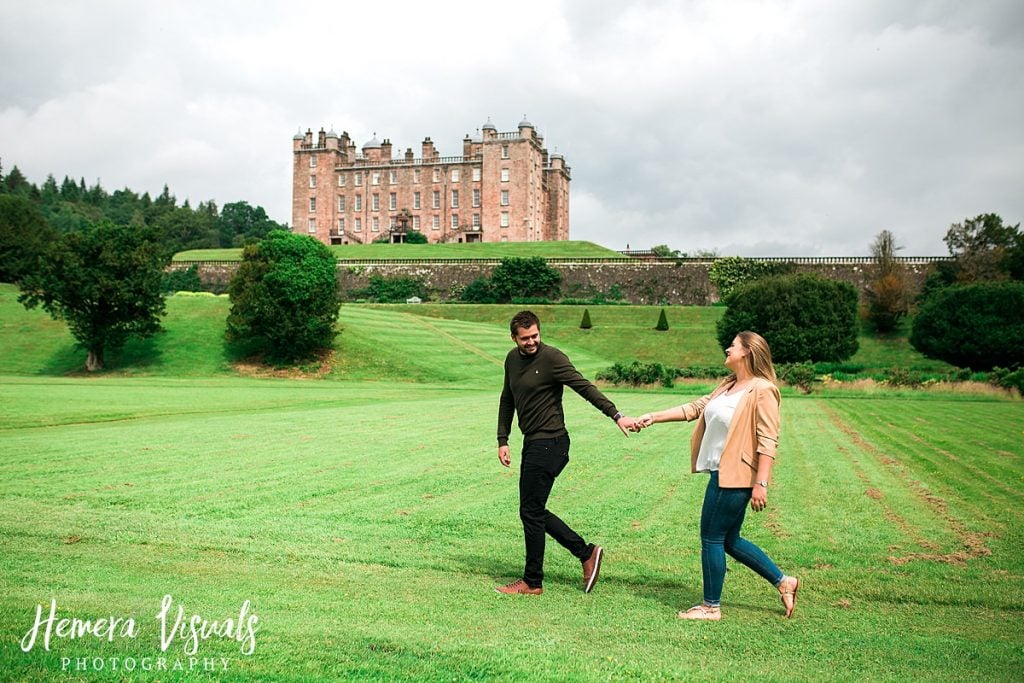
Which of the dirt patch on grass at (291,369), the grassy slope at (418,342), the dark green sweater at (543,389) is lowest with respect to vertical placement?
the dirt patch on grass at (291,369)

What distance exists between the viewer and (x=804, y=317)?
43375mm

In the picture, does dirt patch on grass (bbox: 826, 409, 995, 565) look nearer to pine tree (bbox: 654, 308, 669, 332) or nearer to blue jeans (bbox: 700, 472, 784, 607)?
blue jeans (bbox: 700, 472, 784, 607)

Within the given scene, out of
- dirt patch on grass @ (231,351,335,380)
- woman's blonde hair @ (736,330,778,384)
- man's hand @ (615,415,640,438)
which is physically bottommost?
dirt patch on grass @ (231,351,335,380)

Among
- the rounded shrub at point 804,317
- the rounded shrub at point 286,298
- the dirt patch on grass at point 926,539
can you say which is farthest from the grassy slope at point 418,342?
the dirt patch on grass at point 926,539

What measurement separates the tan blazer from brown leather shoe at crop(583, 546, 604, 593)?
1.30 m

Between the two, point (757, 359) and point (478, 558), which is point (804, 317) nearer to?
point (478, 558)

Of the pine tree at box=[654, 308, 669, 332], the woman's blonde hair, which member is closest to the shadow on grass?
the pine tree at box=[654, 308, 669, 332]

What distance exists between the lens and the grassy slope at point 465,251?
80812 mm

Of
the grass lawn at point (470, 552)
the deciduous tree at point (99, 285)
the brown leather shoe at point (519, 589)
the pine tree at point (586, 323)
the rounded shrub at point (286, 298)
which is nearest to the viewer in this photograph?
the grass lawn at point (470, 552)

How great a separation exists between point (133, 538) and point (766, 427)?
18.4 feet

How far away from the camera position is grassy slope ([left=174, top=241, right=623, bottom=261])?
3182 inches

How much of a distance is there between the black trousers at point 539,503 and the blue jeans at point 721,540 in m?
1.06

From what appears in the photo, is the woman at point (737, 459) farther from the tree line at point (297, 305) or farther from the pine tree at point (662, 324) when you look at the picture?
the pine tree at point (662, 324)

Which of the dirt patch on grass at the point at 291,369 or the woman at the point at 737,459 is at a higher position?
the woman at the point at 737,459
